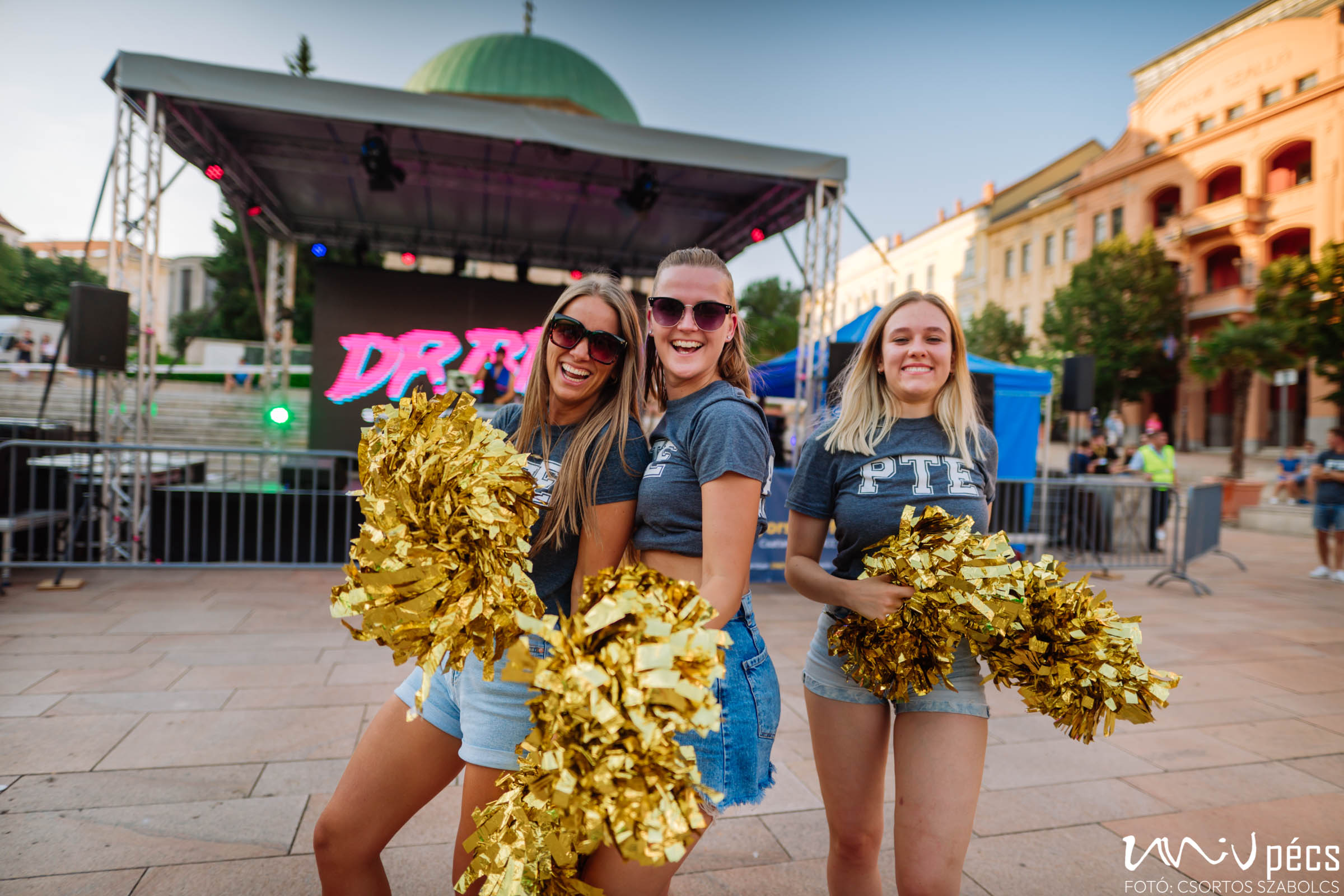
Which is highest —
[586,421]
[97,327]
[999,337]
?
[999,337]

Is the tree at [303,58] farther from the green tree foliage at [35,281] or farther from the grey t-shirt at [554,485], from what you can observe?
the grey t-shirt at [554,485]

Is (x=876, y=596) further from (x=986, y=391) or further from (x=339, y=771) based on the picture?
(x=986, y=391)

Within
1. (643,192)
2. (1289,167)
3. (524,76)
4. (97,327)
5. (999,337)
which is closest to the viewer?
(97,327)

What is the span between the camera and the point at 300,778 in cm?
315

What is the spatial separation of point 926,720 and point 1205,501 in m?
8.43

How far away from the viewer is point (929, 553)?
5.75ft

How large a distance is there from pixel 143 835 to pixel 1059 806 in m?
3.57

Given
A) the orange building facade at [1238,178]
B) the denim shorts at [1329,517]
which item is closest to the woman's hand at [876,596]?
the denim shorts at [1329,517]

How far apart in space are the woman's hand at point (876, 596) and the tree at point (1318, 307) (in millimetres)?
19082

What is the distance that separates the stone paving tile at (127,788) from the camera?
2838 mm

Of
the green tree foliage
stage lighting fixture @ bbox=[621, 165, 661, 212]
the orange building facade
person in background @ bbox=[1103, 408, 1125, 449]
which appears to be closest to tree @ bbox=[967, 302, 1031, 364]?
the orange building facade

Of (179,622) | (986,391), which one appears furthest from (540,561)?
(986,391)

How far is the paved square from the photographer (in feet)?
8.38

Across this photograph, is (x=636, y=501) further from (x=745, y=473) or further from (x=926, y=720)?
(x=926, y=720)
